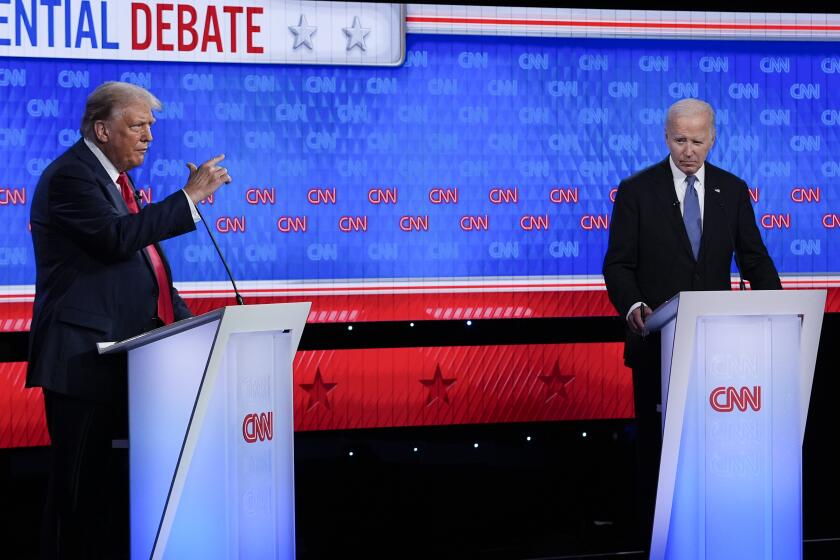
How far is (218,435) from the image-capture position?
2.73 meters

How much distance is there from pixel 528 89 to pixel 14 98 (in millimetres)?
2004

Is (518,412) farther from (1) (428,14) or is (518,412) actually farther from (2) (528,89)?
(1) (428,14)

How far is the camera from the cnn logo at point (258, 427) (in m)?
2.75

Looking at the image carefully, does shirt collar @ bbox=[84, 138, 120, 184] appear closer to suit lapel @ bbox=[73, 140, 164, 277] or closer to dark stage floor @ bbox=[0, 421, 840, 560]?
suit lapel @ bbox=[73, 140, 164, 277]

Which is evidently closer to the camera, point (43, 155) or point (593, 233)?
point (43, 155)

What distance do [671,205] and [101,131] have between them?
182 cm

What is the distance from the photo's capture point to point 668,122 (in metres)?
3.75

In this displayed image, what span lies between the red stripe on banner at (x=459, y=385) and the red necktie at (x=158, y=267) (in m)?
1.32

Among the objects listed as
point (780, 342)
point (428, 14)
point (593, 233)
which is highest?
point (428, 14)

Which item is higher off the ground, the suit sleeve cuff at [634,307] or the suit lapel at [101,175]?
the suit lapel at [101,175]

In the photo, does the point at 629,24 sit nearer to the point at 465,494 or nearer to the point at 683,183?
the point at 683,183

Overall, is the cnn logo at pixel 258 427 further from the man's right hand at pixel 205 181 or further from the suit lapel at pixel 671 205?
the suit lapel at pixel 671 205

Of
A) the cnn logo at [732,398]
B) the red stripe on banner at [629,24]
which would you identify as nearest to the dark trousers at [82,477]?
the cnn logo at [732,398]

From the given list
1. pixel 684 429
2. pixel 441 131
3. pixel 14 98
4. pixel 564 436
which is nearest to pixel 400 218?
pixel 441 131
